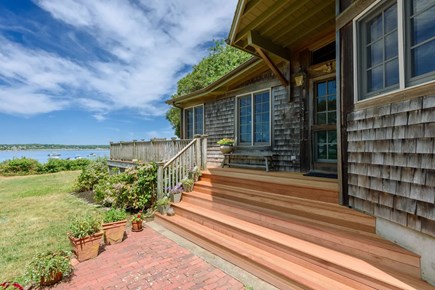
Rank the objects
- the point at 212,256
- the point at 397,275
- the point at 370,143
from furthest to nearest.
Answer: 1. the point at 212,256
2. the point at 370,143
3. the point at 397,275

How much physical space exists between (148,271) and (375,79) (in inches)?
160

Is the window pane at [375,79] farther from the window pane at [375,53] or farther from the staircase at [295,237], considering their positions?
the staircase at [295,237]

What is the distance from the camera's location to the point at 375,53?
267cm

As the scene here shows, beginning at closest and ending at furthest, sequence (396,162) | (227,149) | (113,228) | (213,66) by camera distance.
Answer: (396,162) → (113,228) → (227,149) → (213,66)

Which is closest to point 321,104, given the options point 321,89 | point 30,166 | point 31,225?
point 321,89

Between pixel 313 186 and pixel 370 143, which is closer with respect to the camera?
pixel 370 143

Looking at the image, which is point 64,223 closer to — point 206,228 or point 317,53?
point 206,228

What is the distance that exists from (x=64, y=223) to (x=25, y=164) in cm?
1901

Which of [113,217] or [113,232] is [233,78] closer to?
[113,217]

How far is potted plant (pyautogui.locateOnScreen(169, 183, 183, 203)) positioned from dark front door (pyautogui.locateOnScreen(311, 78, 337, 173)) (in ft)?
11.2

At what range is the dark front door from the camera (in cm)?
486

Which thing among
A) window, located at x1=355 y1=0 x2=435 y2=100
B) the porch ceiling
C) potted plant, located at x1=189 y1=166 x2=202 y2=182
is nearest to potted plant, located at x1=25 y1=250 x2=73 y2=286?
potted plant, located at x1=189 y1=166 x2=202 y2=182

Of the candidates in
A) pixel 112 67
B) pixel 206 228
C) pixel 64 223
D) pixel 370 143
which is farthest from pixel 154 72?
pixel 370 143

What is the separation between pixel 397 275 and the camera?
2090 mm
